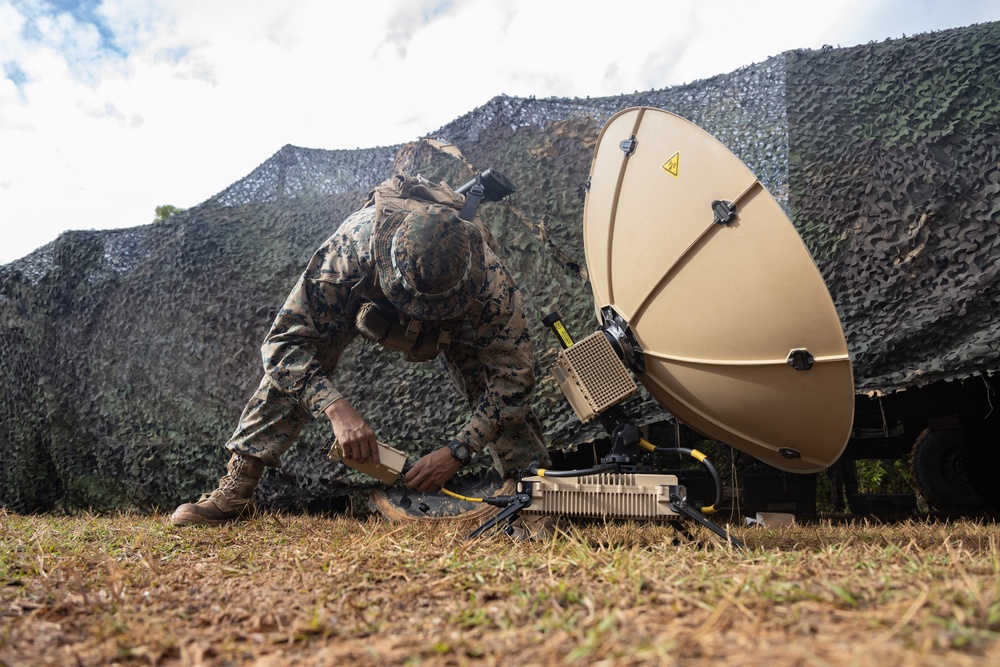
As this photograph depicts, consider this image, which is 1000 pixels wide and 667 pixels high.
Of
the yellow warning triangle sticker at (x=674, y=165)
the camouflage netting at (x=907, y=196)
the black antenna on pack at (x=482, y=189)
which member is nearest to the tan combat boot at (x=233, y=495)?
the black antenna on pack at (x=482, y=189)

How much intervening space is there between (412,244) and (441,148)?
2301 mm

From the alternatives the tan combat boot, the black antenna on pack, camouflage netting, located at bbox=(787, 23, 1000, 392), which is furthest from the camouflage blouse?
camouflage netting, located at bbox=(787, 23, 1000, 392)

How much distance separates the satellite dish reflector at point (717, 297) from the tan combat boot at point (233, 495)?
1.88 m

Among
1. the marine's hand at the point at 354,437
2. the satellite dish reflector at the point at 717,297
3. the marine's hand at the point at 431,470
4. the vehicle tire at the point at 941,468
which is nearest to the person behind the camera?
the satellite dish reflector at the point at 717,297

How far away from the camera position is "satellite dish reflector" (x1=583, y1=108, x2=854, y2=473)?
226cm

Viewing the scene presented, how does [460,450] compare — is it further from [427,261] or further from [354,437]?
[427,261]

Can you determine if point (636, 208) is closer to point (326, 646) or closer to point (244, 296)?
point (326, 646)

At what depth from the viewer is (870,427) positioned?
424 centimetres

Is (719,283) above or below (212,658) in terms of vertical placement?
above

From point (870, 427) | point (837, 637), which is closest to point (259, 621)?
point (837, 637)

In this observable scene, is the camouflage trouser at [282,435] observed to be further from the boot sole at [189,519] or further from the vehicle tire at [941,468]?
the vehicle tire at [941,468]

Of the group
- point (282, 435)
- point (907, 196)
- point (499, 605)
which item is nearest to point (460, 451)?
point (282, 435)

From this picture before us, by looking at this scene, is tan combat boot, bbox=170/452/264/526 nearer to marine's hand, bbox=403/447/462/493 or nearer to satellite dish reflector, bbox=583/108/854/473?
marine's hand, bbox=403/447/462/493

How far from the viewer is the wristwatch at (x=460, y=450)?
3.05m
